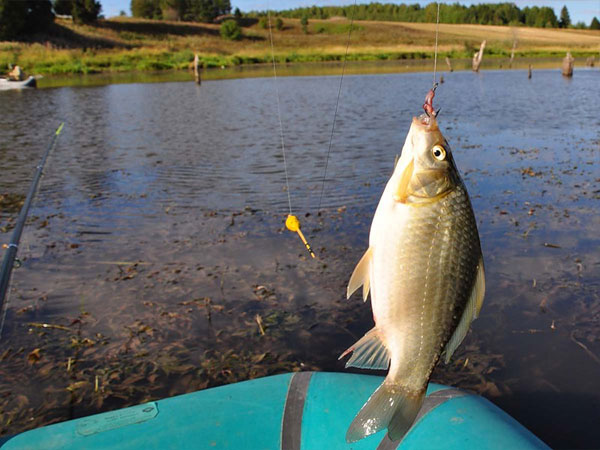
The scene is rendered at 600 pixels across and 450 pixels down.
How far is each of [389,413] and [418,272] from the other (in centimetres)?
51

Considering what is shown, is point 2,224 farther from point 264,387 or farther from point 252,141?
point 252,141

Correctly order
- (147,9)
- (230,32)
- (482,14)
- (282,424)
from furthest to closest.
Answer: (482,14), (147,9), (230,32), (282,424)

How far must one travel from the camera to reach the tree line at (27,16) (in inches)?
2304

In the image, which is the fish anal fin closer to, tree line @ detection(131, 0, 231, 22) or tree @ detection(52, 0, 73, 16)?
tree @ detection(52, 0, 73, 16)

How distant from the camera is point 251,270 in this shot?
22.9 ft

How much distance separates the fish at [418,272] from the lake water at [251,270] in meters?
3.01

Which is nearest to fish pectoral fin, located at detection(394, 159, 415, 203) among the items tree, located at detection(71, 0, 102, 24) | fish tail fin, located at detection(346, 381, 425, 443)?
fish tail fin, located at detection(346, 381, 425, 443)

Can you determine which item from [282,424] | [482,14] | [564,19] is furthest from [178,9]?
[282,424]

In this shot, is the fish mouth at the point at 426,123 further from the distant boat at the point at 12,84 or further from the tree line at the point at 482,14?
the tree line at the point at 482,14

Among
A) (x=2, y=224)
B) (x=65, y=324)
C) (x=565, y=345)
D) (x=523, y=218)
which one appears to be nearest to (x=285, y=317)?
(x=65, y=324)

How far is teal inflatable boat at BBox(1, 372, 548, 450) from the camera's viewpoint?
2.94 meters

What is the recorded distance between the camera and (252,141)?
650 inches

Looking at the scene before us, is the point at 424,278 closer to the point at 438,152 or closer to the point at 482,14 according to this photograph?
the point at 438,152

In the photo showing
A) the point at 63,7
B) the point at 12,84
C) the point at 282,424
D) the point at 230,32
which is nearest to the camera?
the point at 282,424
